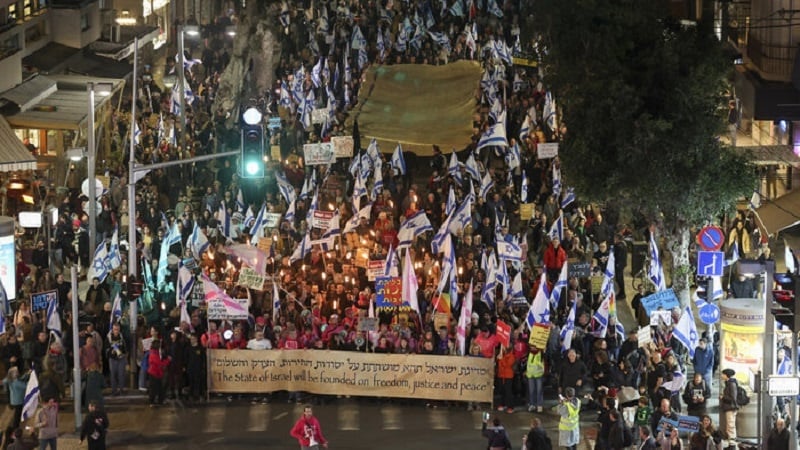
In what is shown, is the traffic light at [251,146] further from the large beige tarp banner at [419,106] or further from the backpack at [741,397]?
the large beige tarp banner at [419,106]

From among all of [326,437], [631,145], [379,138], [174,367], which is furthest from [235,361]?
[379,138]

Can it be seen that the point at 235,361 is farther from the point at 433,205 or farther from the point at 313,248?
the point at 433,205

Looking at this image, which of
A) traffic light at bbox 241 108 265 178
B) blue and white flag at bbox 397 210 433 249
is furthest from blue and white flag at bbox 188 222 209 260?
traffic light at bbox 241 108 265 178

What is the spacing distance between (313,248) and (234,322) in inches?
139

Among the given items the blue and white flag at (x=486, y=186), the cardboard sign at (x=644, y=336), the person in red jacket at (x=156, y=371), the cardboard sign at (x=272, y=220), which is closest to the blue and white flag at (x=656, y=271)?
the cardboard sign at (x=644, y=336)

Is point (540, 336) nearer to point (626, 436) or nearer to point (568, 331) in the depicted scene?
point (568, 331)

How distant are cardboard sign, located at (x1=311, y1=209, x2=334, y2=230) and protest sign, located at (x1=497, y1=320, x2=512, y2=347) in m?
5.92

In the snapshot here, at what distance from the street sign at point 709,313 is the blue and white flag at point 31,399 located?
12123 mm

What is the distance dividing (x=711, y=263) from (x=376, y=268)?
21.7ft

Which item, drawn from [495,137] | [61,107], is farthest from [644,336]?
[61,107]

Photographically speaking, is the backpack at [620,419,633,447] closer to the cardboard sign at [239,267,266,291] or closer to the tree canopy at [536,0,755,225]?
the tree canopy at [536,0,755,225]

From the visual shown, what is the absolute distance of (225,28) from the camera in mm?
51000

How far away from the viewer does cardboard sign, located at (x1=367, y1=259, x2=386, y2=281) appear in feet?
99.4

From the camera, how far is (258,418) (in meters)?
28.0
